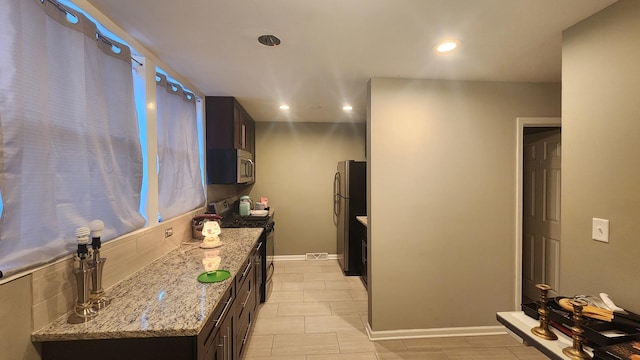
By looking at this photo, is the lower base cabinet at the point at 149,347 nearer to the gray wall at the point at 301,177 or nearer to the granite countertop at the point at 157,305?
the granite countertop at the point at 157,305

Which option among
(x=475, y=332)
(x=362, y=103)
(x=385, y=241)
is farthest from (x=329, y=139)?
(x=475, y=332)

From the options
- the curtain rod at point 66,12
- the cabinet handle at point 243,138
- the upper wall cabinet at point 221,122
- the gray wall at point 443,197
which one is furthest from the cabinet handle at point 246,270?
the curtain rod at point 66,12

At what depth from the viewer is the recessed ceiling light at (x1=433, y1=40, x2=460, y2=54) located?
171 cm

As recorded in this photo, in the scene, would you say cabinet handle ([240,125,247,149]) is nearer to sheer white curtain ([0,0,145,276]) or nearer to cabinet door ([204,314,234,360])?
sheer white curtain ([0,0,145,276])

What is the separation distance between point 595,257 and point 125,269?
8.87 feet

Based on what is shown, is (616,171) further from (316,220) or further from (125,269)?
(316,220)

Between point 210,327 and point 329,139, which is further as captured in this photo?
point 329,139

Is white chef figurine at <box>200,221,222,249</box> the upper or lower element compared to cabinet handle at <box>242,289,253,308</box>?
upper

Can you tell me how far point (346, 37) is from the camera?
1.64 m

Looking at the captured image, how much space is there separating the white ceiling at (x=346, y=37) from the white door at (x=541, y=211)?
2.53 ft

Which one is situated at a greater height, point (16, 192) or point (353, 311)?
point (16, 192)

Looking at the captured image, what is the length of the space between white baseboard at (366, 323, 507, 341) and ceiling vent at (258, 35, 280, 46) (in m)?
2.54

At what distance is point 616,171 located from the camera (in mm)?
1321

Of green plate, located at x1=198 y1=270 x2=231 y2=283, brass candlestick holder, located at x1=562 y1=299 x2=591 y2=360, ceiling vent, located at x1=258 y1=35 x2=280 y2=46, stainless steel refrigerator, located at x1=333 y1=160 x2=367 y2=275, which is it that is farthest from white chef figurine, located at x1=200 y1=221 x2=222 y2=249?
brass candlestick holder, located at x1=562 y1=299 x2=591 y2=360
